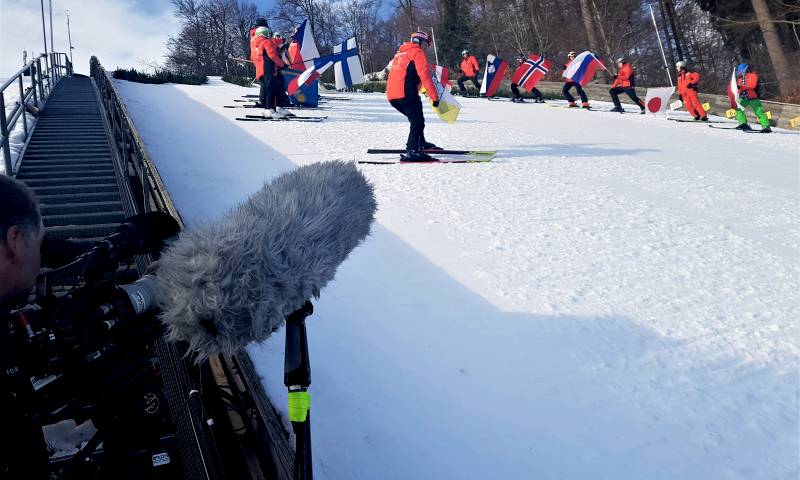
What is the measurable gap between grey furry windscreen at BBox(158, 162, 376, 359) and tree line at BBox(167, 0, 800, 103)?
1876 centimetres

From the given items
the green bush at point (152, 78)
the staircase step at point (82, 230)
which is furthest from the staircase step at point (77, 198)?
the green bush at point (152, 78)

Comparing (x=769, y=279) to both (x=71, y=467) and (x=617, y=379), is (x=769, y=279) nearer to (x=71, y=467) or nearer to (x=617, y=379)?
(x=617, y=379)

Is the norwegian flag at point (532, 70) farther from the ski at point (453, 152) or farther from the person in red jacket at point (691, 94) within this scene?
the ski at point (453, 152)

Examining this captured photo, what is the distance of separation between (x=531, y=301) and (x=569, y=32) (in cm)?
Answer: 3362

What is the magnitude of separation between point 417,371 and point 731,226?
406cm

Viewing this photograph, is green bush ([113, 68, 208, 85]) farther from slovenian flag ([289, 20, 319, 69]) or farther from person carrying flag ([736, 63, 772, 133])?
person carrying flag ([736, 63, 772, 133])

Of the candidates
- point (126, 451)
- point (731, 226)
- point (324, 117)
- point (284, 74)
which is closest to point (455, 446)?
point (126, 451)

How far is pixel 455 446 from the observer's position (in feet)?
8.35

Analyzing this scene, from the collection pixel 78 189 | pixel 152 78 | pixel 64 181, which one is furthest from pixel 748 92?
pixel 152 78

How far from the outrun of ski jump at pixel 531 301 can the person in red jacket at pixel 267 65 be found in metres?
2.24

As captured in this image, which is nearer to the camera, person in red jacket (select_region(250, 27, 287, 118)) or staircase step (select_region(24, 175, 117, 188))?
staircase step (select_region(24, 175, 117, 188))

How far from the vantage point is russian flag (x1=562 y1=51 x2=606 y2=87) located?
15.8 metres

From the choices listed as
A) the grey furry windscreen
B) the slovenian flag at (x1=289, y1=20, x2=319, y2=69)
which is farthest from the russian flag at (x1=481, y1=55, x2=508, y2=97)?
the grey furry windscreen

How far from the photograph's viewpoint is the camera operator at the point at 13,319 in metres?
1.17
